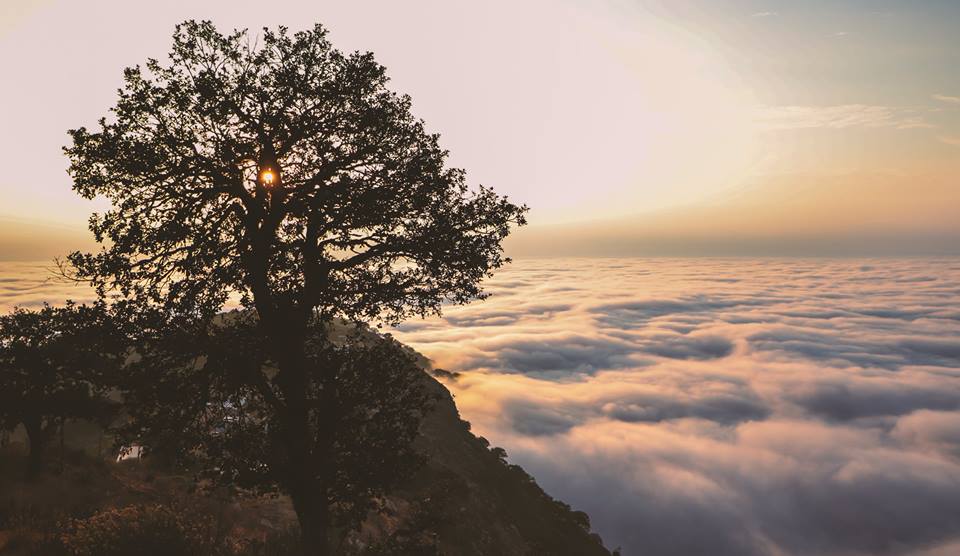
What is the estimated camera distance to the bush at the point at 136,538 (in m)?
11.6

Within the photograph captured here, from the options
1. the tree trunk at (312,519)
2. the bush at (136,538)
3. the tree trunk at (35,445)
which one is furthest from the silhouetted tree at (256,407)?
the tree trunk at (35,445)

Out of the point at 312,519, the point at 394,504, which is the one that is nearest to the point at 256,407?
the point at 312,519

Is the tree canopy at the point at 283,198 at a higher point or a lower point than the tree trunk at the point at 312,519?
higher

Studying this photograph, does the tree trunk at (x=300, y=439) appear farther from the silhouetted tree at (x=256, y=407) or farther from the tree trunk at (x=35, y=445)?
the tree trunk at (x=35, y=445)

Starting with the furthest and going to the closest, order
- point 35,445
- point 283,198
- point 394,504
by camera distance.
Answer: point 394,504
point 35,445
point 283,198

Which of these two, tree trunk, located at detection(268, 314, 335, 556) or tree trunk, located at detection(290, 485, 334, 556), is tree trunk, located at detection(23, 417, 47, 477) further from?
tree trunk, located at detection(290, 485, 334, 556)

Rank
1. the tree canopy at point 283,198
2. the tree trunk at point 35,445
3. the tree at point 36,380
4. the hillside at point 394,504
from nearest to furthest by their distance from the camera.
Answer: the tree canopy at point 283,198
the hillside at point 394,504
the tree trunk at point 35,445
the tree at point 36,380

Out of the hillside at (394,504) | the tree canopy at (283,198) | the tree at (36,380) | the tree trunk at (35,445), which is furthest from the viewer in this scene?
the tree at (36,380)

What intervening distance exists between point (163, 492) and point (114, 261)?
19760 millimetres

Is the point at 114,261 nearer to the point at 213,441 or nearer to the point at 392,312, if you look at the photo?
the point at 213,441

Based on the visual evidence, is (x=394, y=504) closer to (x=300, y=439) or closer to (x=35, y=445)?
(x=35, y=445)

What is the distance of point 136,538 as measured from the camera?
11.8 meters

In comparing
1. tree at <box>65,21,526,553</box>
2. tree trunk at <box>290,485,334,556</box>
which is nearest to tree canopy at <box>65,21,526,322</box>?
tree at <box>65,21,526,553</box>

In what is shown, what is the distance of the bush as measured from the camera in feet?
38.0
